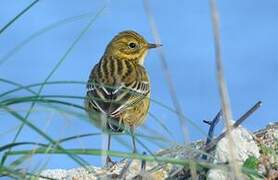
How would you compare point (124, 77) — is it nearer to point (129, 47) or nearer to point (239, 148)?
point (129, 47)

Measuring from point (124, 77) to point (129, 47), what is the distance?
175 cm

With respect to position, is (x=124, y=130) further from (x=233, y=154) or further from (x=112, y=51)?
(x=112, y=51)

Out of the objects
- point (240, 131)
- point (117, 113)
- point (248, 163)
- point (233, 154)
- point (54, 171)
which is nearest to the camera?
point (233, 154)

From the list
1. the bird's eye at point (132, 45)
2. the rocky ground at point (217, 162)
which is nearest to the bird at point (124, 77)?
the bird's eye at point (132, 45)

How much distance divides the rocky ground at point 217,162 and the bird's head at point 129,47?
423 cm

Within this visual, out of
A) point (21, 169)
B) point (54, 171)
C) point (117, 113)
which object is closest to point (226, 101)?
point (21, 169)

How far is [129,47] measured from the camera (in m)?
11.4

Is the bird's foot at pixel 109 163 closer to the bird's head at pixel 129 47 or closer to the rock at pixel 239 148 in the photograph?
the rock at pixel 239 148

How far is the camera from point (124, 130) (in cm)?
441

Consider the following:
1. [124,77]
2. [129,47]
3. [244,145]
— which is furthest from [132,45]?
[244,145]

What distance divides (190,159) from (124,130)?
46 cm

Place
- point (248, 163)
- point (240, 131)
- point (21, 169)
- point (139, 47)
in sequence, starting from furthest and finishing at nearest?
point (139, 47) < point (240, 131) < point (248, 163) < point (21, 169)

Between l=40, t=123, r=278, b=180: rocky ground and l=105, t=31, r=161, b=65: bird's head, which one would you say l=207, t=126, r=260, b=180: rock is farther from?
l=105, t=31, r=161, b=65: bird's head

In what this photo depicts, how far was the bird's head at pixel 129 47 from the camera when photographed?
11219 millimetres
